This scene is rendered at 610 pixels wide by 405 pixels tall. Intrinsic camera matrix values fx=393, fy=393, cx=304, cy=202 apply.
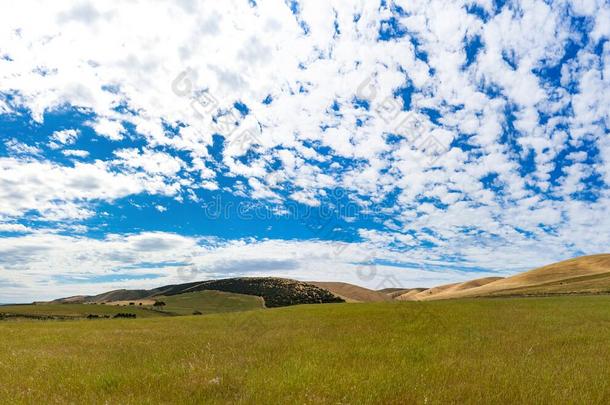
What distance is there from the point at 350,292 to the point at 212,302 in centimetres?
5734

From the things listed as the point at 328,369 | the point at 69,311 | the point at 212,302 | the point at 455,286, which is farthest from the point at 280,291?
the point at 328,369

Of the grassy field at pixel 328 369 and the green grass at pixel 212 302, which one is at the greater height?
the grassy field at pixel 328 369

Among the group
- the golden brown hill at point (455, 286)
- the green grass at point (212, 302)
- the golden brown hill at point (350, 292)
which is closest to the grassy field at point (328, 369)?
the green grass at point (212, 302)

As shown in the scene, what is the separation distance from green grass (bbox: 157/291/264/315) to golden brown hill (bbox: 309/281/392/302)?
3370 centimetres

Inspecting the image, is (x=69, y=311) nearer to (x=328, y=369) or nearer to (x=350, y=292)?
(x=350, y=292)

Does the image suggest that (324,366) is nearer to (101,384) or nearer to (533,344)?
(101,384)

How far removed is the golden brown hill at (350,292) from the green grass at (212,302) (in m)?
33.7

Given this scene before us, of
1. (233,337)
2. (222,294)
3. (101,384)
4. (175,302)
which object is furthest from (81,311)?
(101,384)

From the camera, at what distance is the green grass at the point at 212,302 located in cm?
13988

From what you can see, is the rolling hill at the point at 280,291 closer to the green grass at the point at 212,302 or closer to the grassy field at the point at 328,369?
the green grass at the point at 212,302

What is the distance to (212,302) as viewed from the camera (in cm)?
15712

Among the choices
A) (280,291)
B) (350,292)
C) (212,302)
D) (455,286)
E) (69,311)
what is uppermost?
(280,291)

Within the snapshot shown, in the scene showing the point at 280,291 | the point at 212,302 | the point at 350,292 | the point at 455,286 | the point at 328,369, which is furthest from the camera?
the point at 455,286

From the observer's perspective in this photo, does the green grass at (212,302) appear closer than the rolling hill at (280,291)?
Yes
